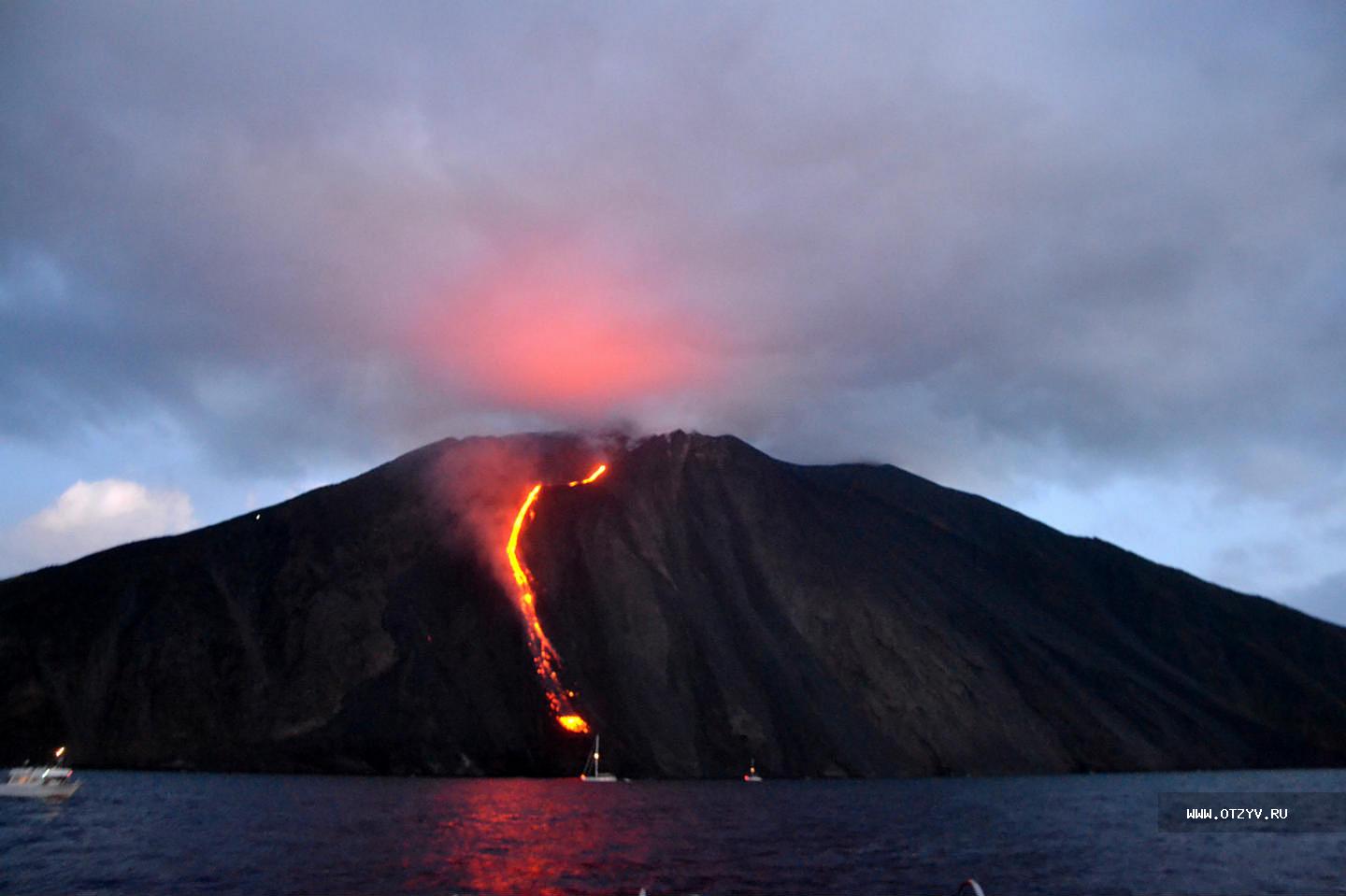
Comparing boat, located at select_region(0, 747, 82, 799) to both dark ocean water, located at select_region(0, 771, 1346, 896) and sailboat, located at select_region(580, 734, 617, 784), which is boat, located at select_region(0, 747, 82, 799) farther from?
sailboat, located at select_region(580, 734, 617, 784)

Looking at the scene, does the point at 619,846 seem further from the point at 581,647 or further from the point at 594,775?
the point at 581,647

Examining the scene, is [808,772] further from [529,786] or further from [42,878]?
[42,878]

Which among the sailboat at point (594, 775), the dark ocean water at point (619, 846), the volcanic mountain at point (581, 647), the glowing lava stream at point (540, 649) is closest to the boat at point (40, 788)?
the dark ocean water at point (619, 846)

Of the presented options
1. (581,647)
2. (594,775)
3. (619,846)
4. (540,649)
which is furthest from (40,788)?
(581,647)

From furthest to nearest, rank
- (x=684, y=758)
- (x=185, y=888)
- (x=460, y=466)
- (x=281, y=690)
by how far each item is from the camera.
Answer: (x=460, y=466), (x=281, y=690), (x=684, y=758), (x=185, y=888)

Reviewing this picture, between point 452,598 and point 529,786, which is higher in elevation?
point 452,598

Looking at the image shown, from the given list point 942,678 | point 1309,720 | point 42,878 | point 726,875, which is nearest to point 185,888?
point 42,878

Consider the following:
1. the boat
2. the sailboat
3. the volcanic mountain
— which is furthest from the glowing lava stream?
the boat

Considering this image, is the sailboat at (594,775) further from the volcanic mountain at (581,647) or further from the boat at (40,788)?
the boat at (40,788)
